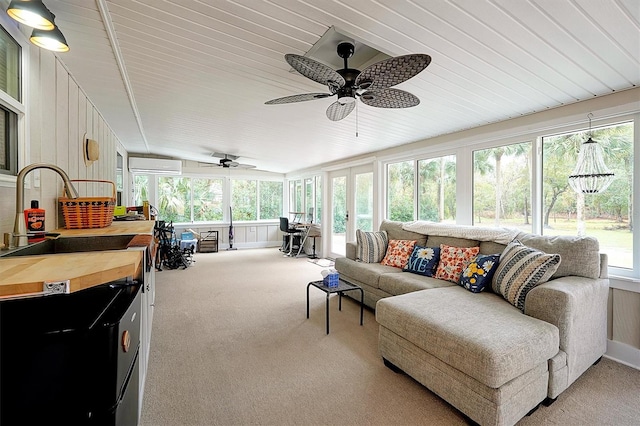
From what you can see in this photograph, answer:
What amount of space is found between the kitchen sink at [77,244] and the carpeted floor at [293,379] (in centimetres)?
102

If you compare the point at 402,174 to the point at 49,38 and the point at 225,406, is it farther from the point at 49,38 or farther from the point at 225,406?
the point at 49,38

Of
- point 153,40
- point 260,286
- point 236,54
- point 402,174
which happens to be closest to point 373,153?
point 402,174

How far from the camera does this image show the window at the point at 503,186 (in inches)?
123

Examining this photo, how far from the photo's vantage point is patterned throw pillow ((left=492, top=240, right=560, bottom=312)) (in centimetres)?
213

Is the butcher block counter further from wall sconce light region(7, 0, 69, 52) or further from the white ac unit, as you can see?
the white ac unit

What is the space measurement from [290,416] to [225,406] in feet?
1.38

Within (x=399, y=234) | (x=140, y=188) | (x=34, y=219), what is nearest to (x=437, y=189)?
(x=399, y=234)

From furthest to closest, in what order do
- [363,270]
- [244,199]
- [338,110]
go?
[244,199] < [363,270] < [338,110]

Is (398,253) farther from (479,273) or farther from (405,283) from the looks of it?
(479,273)

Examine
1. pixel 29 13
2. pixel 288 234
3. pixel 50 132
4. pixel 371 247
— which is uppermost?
pixel 29 13

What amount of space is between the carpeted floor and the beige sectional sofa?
0.43 feet

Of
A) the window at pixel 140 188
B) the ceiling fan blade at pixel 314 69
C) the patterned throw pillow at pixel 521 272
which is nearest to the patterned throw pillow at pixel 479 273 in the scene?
the patterned throw pillow at pixel 521 272

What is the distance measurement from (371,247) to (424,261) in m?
0.77

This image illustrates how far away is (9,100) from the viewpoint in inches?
57.4
